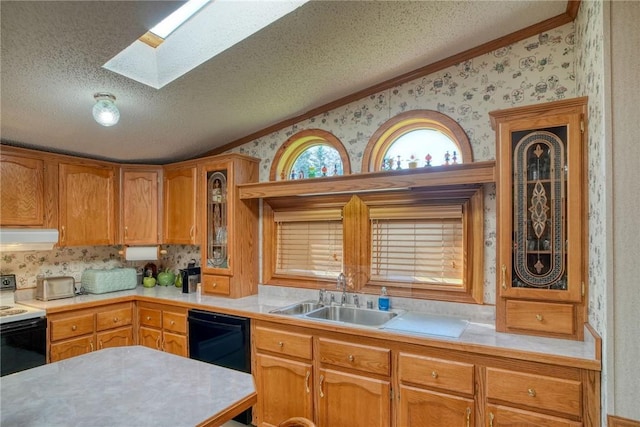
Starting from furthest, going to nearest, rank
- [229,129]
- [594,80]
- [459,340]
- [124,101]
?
[229,129]
[124,101]
[459,340]
[594,80]

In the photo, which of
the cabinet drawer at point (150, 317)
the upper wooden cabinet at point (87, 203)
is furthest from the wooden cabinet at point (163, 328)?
the upper wooden cabinet at point (87, 203)

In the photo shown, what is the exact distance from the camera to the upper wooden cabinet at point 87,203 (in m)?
3.23

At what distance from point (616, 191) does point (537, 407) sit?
42.4 inches

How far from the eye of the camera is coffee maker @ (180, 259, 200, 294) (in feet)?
11.4

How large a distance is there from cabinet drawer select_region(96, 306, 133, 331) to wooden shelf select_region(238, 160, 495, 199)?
1542mm

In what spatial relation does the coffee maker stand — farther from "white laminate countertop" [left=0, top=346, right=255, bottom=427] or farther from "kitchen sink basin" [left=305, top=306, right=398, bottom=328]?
"white laminate countertop" [left=0, top=346, right=255, bottom=427]

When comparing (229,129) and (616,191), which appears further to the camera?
(229,129)

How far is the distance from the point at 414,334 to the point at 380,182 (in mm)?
1013

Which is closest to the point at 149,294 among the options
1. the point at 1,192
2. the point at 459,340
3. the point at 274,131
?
the point at 1,192

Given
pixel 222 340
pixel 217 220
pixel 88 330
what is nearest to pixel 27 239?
pixel 88 330

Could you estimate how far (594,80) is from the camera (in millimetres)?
1704

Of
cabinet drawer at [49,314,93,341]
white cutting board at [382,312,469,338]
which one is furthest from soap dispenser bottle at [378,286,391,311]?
cabinet drawer at [49,314,93,341]

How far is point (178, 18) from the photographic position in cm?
211

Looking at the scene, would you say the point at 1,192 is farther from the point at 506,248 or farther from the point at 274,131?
the point at 506,248
